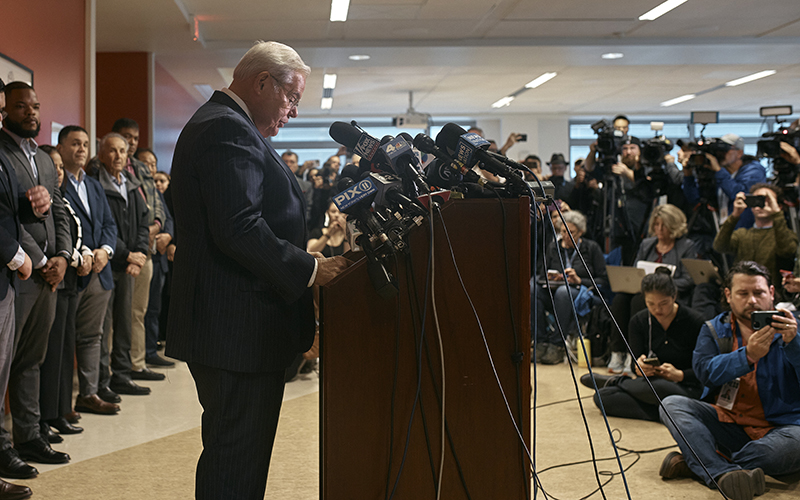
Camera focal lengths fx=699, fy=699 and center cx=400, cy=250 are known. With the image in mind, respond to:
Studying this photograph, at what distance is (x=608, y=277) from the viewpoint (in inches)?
224

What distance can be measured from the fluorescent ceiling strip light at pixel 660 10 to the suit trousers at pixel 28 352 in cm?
576

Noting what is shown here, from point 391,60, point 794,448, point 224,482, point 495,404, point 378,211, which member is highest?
point 391,60

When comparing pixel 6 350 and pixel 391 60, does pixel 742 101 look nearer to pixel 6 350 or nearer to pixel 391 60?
pixel 391 60

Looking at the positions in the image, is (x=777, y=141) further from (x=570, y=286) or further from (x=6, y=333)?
(x=6, y=333)

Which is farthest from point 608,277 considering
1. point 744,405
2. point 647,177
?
point 744,405

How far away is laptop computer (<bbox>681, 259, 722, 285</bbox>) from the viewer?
4.86m

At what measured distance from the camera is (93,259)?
375 cm

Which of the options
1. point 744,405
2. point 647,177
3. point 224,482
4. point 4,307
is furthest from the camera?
point 647,177

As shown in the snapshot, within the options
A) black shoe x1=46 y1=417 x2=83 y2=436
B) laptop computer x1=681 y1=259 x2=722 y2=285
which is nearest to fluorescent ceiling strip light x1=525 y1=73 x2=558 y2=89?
laptop computer x1=681 y1=259 x2=722 y2=285

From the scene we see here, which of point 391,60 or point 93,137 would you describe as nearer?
point 93,137

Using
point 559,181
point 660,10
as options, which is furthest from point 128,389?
point 660,10

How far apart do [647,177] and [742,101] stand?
27.6 feet

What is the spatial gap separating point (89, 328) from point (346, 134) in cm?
275

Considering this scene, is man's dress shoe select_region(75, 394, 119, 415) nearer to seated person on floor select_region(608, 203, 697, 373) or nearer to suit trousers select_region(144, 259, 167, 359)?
suit trousers select_region(144, 259, 167, 359)
